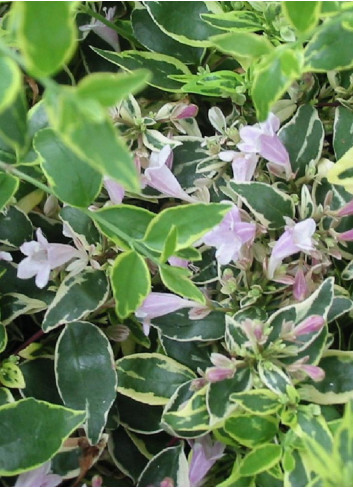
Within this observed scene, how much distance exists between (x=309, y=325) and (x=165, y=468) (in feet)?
0.78

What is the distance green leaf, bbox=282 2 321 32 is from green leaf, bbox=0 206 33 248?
39 centimetres

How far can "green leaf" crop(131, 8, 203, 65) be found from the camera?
34.9 inches

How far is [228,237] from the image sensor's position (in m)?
0.73

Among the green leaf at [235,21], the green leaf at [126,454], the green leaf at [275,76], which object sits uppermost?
the green leaf at [275,76]

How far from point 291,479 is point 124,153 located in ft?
1.34

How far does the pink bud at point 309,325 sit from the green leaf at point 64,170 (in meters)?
0.25

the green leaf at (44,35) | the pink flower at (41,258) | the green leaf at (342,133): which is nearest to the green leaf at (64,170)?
the pink flower at (41,258)

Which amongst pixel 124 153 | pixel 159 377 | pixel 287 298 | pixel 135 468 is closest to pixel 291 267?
pixel 287 298

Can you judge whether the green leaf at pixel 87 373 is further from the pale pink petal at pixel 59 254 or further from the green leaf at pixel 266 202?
the green leaf at pixel 266 202

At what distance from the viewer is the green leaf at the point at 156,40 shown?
89 cm

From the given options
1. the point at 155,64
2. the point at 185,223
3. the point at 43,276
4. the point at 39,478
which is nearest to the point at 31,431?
the point at 39,478

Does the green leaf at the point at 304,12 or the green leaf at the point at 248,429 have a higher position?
the green leaf at the point at 304,12

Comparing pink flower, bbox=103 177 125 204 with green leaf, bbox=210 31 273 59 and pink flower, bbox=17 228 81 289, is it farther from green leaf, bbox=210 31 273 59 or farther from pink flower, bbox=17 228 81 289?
green leaf, bbox=210 31 273 59

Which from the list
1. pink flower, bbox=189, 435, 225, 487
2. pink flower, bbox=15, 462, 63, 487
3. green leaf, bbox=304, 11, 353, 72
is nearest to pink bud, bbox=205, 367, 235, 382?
pink flower, bbox=189, 435, 225, 487
